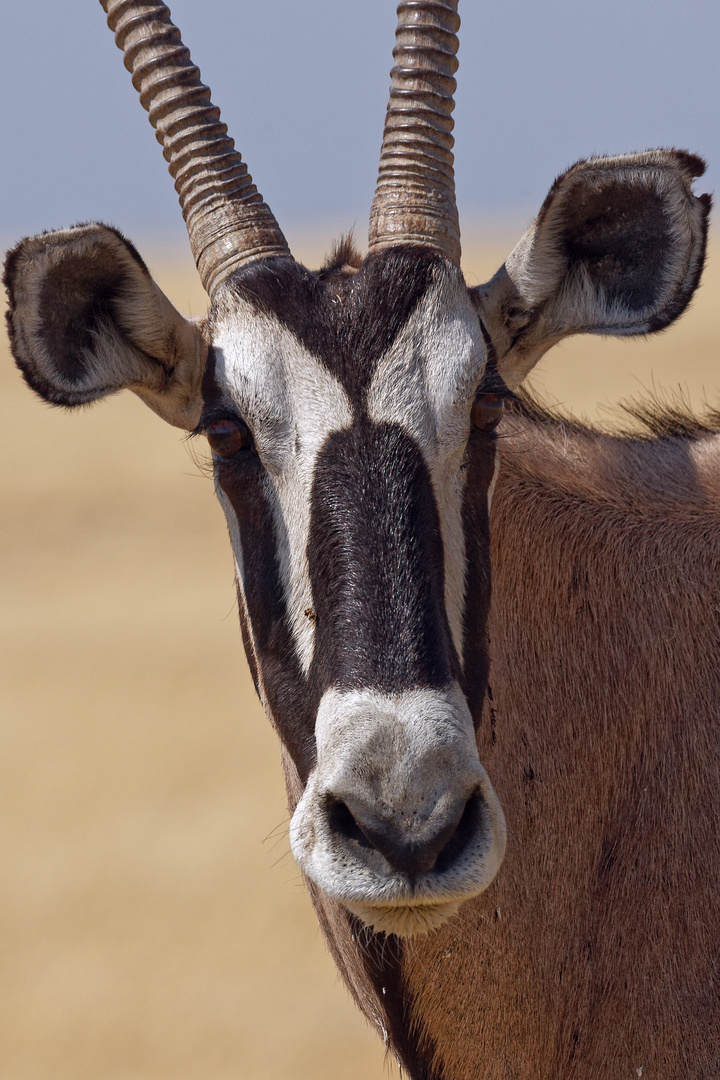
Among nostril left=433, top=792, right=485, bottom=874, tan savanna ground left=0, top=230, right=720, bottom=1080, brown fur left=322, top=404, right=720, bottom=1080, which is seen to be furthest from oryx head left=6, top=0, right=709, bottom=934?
tan savanna ground left=0, top=230, right=720, bottom=1080

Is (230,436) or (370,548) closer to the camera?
(370,548)

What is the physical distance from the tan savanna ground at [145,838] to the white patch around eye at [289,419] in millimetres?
1374

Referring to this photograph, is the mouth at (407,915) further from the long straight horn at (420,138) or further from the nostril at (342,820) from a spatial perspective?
the long straight horn at (420,138)

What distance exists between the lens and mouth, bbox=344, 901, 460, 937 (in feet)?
11.1

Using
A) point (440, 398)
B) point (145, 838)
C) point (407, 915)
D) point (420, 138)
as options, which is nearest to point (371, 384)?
point (440, 398)

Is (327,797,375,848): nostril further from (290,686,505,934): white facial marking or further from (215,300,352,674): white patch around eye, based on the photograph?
(215,300,352,674): white patch around eye

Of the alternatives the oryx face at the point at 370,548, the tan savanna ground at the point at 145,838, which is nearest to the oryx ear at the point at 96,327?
the oryx face at the point at 370,548

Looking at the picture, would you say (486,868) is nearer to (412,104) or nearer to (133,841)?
(412,104)

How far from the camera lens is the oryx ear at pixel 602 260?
13.8 feet

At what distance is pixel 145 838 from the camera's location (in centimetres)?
1179

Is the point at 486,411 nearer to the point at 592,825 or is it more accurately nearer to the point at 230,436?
the point at 230,436

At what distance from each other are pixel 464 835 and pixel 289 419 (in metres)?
1.38

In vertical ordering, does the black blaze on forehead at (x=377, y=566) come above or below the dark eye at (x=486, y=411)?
below

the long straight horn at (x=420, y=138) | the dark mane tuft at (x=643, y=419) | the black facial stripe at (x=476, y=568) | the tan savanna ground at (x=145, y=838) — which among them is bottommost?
the tan savanna ground at (x=145, y=838)
